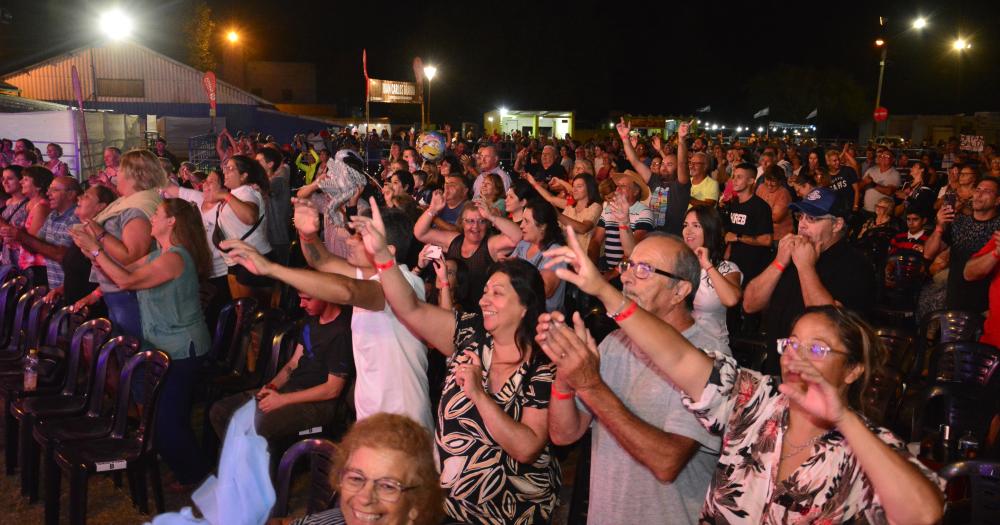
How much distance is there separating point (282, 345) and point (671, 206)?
15.5ft

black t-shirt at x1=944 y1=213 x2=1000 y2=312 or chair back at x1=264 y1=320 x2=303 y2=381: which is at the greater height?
black t-shirt at x1=944 y1=213 x2=1000 y2=312

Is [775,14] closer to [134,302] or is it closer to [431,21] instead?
[431,21]

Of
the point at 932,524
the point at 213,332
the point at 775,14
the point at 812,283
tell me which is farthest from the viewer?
the point at 775,14

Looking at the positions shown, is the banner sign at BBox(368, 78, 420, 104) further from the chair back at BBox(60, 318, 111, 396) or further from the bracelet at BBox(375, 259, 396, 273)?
the bracelet at BBox(375, 259, 396, 273)

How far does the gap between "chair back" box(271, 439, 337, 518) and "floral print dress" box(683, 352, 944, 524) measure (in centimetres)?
147

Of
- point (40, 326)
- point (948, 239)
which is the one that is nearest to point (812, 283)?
point (948, 239)

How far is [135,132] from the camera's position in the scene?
21203mm

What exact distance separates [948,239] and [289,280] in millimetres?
6045

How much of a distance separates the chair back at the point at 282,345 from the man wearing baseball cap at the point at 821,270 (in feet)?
9.48

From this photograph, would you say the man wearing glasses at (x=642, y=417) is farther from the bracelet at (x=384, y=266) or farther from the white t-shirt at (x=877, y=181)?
the white t-shirt at (x=877, y=181)

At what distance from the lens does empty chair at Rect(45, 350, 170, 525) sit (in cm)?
408

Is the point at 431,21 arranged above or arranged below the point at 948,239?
above

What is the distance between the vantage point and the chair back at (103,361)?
453 cm

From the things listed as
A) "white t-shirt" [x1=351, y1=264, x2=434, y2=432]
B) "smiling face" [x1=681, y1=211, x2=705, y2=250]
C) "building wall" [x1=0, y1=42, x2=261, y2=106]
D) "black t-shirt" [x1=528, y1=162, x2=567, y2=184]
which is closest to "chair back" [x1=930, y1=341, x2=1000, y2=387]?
"smiling face" [x1=681, y1=211, x2=705, y2=250]
